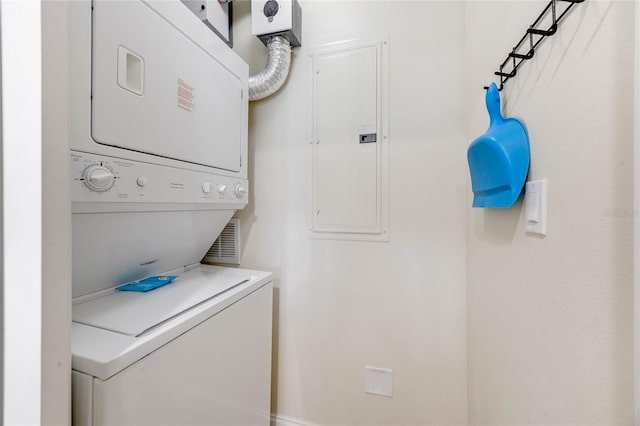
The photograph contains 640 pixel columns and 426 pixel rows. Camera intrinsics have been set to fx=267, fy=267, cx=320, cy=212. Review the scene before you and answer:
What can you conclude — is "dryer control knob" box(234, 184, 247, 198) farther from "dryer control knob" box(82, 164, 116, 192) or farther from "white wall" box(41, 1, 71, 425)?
"white wall" box(41, 1, 71, 425)

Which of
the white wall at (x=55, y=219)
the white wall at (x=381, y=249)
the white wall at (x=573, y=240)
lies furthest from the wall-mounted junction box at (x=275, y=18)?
the white wall at (x=55, y=219)

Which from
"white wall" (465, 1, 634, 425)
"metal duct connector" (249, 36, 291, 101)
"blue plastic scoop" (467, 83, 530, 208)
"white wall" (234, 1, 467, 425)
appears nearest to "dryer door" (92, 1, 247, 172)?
"metal duct connector" (249, 36, 291, 101)

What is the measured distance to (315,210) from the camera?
163 cm

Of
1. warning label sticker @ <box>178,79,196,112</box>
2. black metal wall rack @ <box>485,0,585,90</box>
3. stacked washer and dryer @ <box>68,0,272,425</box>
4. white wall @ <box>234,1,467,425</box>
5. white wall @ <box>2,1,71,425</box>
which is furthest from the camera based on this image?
white wall @ <box>234,1,467,425</box>

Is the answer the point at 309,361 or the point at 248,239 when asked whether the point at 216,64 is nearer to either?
the point at 248,239

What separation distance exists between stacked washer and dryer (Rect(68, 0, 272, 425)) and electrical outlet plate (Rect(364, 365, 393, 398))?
0.57 m

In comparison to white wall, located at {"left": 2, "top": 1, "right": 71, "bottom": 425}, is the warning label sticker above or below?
above

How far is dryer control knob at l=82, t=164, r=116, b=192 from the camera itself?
2.51ft

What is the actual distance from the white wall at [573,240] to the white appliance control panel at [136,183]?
1215mm

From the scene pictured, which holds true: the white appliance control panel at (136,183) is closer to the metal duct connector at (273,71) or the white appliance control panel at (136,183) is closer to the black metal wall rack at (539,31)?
the metal duct connector at (273,71)

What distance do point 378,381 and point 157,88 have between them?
1805 millimetres

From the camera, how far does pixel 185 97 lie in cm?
111

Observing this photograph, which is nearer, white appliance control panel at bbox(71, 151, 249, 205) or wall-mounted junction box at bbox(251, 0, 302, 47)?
white appliance control panel at bbox(71, 151, 249, 205)

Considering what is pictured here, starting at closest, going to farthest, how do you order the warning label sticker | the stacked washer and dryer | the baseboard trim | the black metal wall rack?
the black metal wall rack
the stacked washer and dryer
the warning label sticker
the baseboard trim
